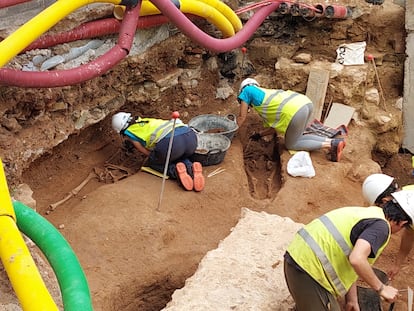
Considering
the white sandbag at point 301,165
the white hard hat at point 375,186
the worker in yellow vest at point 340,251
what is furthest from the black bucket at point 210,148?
the worker in yellow vest at point 340,251

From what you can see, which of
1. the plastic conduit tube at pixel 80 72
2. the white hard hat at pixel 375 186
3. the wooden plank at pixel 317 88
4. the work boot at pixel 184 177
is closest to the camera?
the white hard hat at pixel 375 186

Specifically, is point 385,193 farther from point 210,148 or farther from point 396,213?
point 210,148

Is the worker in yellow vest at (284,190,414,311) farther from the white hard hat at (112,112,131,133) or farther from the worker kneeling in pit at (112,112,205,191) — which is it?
the white hard hat at (112,112,131,133)

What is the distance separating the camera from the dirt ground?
18.0ft

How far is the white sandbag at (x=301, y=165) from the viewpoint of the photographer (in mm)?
7137

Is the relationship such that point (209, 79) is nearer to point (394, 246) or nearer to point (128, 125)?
point (128, 125)

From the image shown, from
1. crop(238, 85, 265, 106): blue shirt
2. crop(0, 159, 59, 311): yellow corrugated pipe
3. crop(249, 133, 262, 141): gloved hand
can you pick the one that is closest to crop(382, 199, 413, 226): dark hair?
crop(0, 159, 59, 311): yellow corrugated pipe

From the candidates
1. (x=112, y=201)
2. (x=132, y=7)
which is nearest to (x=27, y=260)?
(x=112, y=201)

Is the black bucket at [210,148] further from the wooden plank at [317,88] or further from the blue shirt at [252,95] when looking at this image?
the wooden plank at [317,88]

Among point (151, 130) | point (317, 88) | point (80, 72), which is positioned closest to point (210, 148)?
point (151, 130)

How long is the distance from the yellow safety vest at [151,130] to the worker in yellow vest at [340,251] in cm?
288

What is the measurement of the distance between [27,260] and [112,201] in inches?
96.9

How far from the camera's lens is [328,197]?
6.95 meters

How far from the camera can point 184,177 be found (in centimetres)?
661
